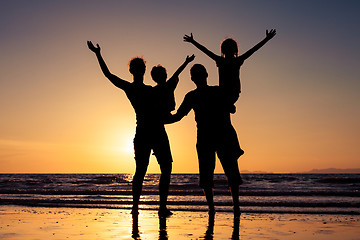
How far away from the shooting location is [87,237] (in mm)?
Result: 4430

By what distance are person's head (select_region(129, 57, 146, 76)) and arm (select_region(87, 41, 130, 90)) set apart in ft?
0.75

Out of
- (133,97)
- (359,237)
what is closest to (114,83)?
(133,97)

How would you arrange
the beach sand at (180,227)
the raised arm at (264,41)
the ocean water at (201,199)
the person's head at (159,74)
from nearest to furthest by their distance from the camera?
1. the beach sand at (180,227)
2. the raised arm at (264,41)
3. the person's head at (159,74)
4. the ocean water at (201,199)

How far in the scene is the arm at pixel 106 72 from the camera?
5.43 meters

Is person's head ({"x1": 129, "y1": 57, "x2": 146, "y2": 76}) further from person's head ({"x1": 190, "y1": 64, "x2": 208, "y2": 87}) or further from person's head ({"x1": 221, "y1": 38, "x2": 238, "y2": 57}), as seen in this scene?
person's head ({"x1": 221, "y1": 38, "x2": 238, "y2": 57})

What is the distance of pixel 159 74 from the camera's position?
587 cm

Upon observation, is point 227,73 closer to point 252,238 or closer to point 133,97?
point 133,97

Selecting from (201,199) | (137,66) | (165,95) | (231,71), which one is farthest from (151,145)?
(201,199)

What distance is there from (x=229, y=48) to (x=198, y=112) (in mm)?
977

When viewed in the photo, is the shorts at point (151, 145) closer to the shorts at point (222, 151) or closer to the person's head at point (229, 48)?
the shorts at point (222, 151)

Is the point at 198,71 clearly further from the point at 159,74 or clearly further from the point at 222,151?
the point at 222,151

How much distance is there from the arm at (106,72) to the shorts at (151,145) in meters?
0.66

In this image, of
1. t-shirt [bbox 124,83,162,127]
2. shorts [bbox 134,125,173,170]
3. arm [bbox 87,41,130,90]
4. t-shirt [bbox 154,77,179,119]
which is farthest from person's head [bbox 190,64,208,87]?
arm [bbox 87,41,130,90]

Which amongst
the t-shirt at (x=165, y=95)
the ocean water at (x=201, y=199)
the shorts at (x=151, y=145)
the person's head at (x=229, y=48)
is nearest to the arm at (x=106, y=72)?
the t-shirt at (x=165, y=95)
